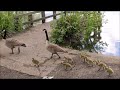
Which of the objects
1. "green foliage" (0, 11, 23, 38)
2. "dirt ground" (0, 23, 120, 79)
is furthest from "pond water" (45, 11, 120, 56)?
"green foliage" (0, 11, 23, 38)

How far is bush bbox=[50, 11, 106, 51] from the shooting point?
16.6 ft

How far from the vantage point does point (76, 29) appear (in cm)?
509

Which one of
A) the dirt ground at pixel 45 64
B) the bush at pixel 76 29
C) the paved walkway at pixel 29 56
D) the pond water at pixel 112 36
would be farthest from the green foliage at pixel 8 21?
the pond water at pixel 112 36

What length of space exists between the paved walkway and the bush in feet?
1.04

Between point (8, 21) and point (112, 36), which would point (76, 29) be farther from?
point (8, 21)

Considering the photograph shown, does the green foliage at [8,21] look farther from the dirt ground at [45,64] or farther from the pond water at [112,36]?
the pond water at [112,36]

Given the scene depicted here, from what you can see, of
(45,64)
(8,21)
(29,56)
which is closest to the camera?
(45,64)

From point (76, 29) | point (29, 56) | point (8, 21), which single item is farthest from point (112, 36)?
point (8, 21)

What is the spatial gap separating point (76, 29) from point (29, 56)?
1340 mm

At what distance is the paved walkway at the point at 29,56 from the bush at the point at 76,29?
0.32 meters

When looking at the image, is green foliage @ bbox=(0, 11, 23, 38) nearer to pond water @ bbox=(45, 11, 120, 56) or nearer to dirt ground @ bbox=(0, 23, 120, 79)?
dirt ground @ bbox=(0, 23, 120, 79)

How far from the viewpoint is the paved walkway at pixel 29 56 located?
356 cm

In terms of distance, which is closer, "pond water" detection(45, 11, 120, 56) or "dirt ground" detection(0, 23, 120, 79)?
"dirt ground" detection(0, 23, 120, 79)
